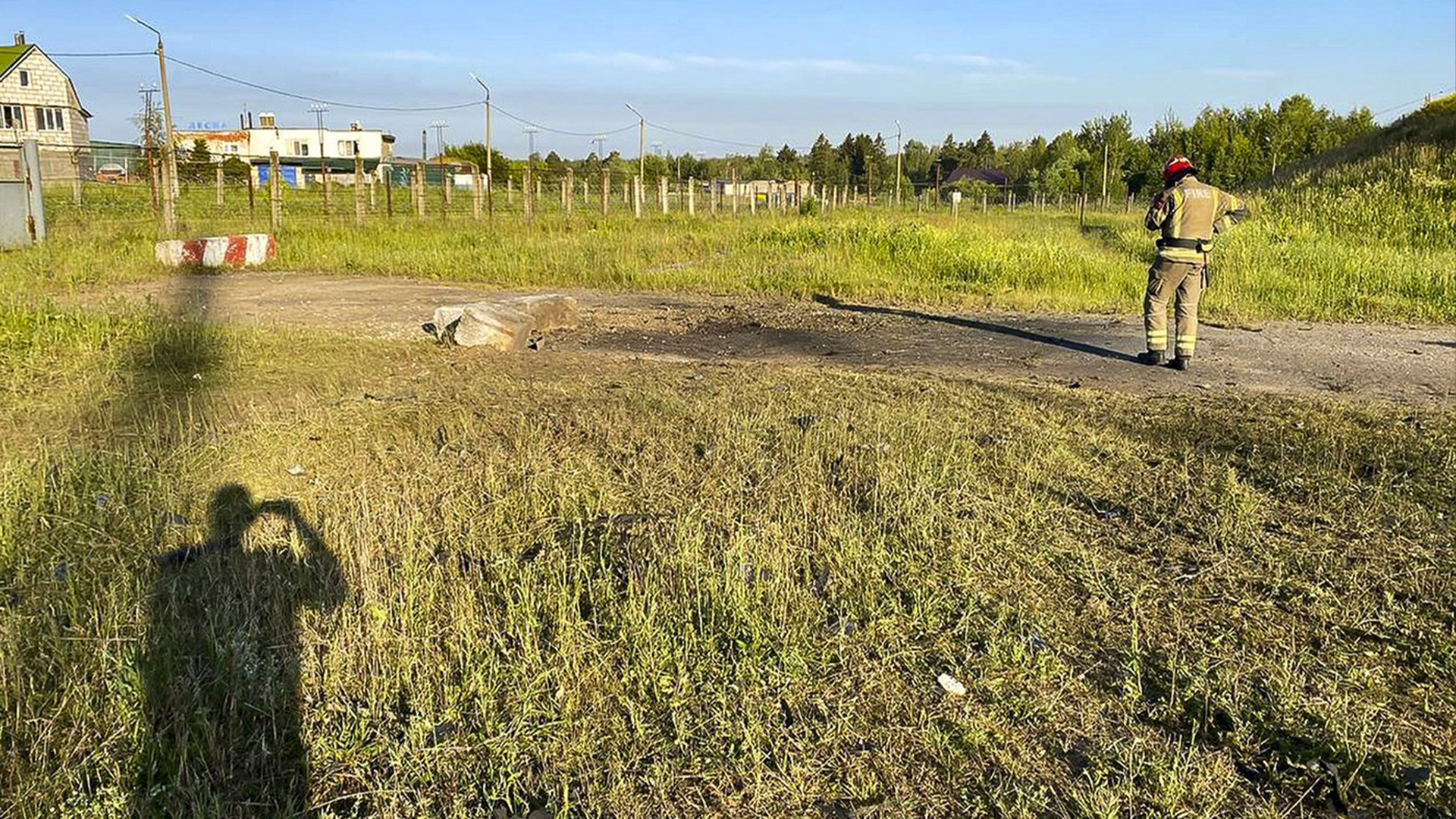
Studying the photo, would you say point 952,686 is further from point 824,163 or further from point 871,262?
point 824,163

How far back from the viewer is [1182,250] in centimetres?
794

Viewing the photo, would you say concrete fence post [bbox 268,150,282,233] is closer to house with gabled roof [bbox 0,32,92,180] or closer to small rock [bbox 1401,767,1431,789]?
small rock [bbox 1401,767,1431,789]

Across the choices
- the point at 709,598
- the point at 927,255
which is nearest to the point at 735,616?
the point at 709,598

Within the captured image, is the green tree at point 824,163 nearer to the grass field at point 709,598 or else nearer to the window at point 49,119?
the window at point 49,119

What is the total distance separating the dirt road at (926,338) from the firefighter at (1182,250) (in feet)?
1.02

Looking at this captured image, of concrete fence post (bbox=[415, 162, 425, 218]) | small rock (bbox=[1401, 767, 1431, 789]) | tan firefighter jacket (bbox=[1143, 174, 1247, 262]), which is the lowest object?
small rock (bbox=[1401, 767, 1431, 789])

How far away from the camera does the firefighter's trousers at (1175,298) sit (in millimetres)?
7922

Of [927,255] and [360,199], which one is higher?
[360,199]

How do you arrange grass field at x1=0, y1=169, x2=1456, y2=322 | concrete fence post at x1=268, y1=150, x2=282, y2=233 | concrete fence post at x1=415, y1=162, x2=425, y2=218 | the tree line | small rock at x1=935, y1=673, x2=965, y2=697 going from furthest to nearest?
the tree line → concrete fence post at x1=415, y1=162, x2=425, y2=218 → concrete fence post at x1=268, y1=150, x2=282, y2=233 → grass field at x1=0, y1=169, x2=1456, y2=322 → small rock at x1=935, y1=673, x2=965, y2=697

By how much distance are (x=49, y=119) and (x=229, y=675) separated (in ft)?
237

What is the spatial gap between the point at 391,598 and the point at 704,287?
34.2 feet

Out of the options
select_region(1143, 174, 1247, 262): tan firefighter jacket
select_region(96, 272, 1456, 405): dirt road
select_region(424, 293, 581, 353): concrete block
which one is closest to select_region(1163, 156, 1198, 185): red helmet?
select_region(1143, 174, 1247, 262): tan firefighter jacket

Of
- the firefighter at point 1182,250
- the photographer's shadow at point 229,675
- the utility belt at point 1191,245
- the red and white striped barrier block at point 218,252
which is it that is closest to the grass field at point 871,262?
the red and white striped barrier block at point 218,252

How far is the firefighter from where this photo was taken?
7.87 meters
